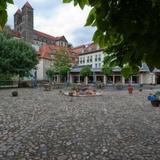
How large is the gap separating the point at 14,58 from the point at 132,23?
140 feet

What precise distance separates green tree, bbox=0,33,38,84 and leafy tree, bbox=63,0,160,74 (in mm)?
40218

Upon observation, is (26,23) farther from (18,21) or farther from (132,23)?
(132,23)

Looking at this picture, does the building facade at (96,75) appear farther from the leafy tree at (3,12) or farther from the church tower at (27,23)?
the leafy tree at (3,12)

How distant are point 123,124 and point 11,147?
5106 millimetres

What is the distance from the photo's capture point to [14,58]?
43.9 meters

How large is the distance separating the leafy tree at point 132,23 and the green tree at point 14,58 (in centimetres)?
4022

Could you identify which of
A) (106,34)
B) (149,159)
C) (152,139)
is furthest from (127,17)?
(152,139)

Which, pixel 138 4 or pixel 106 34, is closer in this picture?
pixel 138 4

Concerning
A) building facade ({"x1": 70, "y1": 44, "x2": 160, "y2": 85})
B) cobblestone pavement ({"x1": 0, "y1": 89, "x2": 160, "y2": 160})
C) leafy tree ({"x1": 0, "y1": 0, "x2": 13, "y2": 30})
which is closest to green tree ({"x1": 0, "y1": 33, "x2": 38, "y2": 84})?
building facade ({"x1": 70, "y1": 44, "x2": 160, "y2": 85})

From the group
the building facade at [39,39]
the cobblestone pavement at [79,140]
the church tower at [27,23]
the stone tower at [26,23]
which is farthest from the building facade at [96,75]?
the cobblestone pavement at [79,140]

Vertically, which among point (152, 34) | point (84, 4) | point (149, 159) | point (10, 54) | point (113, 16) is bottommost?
point (149, 159)

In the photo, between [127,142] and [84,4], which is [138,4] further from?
[127,142]

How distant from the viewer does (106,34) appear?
2895mm

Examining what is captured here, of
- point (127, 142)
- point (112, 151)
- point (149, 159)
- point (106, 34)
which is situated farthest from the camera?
point (127, 142)
